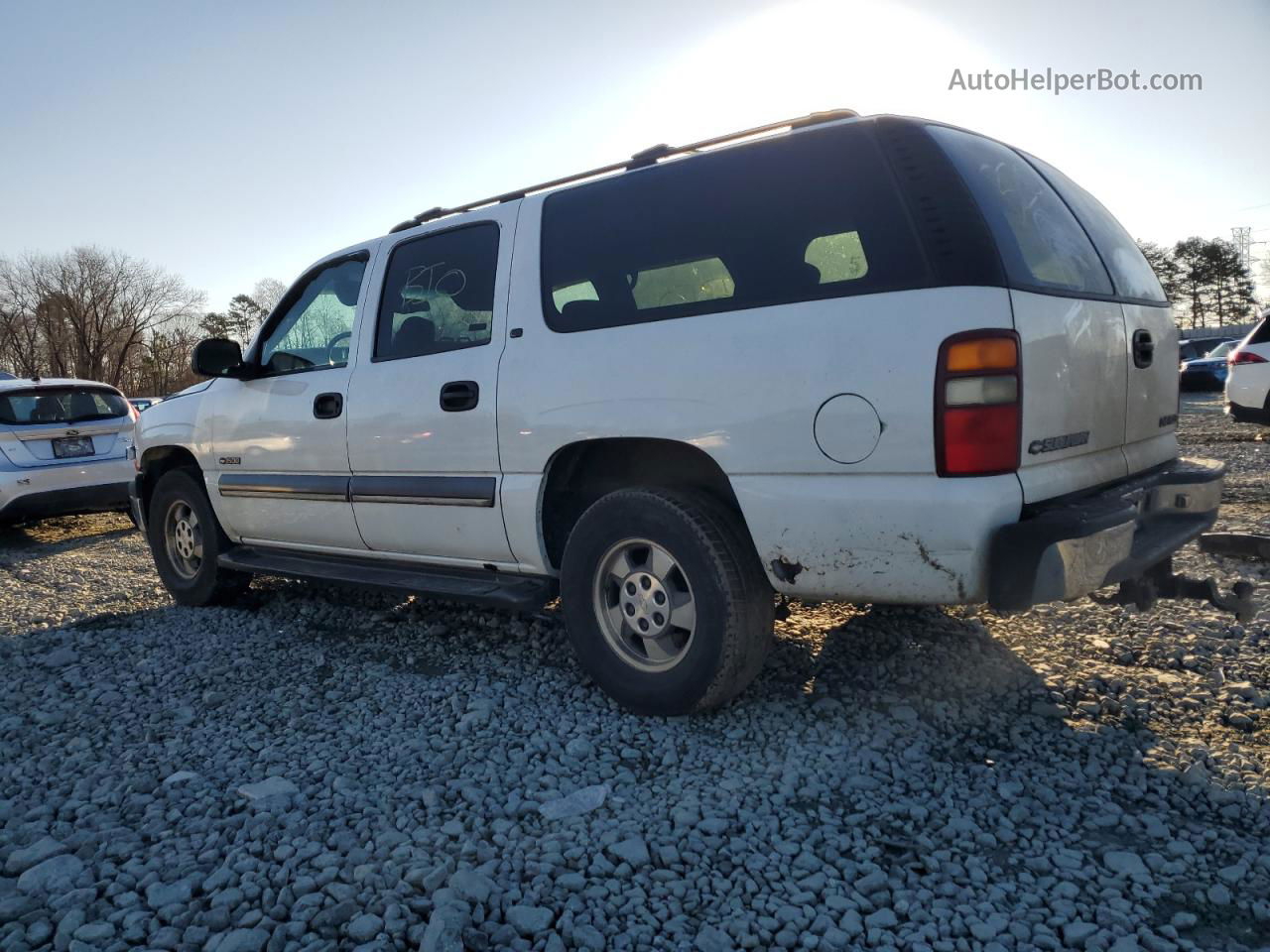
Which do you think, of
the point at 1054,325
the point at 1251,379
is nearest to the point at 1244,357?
the point at 1251,379

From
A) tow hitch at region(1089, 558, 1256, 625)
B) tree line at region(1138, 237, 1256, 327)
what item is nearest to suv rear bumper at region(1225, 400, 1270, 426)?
tow hitch at region(1089, 558, 1256, 625)

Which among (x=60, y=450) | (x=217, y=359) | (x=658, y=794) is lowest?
(x=658, y=794)

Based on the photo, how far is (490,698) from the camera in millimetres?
3500

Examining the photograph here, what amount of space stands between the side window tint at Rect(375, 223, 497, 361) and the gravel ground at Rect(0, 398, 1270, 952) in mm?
1438

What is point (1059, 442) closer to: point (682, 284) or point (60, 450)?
point (682, 284)

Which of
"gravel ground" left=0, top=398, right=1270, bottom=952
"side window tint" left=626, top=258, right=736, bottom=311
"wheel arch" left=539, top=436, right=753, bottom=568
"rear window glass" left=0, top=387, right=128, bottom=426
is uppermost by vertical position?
"side window tint" left=626, top=258, right=736, bottom=311

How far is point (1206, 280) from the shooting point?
179 feet

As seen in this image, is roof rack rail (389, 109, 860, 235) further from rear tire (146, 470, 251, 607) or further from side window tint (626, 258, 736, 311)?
rear tire (146, 470, 251, 607)

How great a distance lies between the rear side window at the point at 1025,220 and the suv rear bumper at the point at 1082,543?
2.24 feet

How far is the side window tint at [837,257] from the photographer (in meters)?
2.70

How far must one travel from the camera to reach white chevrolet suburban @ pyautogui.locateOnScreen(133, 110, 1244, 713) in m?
2.54

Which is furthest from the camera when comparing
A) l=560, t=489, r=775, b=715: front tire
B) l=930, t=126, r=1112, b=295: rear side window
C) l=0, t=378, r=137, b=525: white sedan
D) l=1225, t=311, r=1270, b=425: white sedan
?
l=1225, t=311, r=1270, b=425: white sedan

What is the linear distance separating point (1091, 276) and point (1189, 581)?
1.17 m

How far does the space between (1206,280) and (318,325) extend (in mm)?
63222
